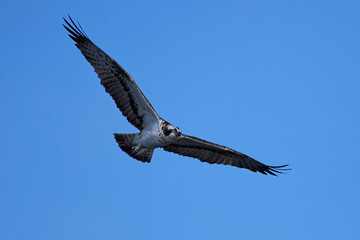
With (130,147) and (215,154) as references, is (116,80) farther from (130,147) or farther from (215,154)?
(215,154)

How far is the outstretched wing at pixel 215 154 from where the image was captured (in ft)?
40.8

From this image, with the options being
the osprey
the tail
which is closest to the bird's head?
the osprey

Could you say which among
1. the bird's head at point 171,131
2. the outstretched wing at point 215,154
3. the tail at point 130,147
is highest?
the outstretched wing at point 215,154

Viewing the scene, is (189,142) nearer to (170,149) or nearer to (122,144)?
(170,149)

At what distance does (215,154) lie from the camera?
12797 mm

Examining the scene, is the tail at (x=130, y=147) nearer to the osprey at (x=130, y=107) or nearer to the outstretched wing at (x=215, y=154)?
the osprey at (x=130, y=107)

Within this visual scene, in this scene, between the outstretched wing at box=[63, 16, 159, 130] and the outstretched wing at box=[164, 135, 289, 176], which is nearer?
the outstretched wing at box=[63, 16, 159, 130]

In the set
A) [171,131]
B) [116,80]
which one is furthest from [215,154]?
[116,80]

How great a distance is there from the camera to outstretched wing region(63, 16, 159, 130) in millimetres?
10922

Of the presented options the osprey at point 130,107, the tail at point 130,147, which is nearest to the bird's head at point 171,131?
the osprey at point 130,107

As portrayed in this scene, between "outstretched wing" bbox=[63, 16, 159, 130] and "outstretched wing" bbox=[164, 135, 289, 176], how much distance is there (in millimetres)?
1547

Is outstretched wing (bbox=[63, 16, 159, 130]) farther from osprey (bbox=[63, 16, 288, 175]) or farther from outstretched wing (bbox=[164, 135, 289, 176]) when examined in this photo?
outstretched wing (bbox=[164, 135, 289, 176])

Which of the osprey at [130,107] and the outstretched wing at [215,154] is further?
the outstretched wing at [215,154]

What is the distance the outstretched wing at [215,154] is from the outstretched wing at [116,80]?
5.07 feet
